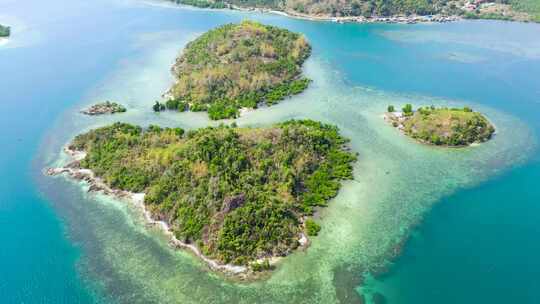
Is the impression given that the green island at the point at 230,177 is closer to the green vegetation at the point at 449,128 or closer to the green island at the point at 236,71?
the green vegetation at the point at 449,128

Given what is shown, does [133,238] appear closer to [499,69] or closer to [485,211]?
[485,211]

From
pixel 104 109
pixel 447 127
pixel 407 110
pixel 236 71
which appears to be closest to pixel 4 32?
pixel 104 109

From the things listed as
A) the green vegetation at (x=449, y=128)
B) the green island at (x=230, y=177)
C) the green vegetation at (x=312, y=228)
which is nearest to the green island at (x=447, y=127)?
the green vegetation at (x=449, y=128)

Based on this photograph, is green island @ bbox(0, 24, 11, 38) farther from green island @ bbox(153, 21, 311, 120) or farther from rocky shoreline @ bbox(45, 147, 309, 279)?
rocky shoreline @ bbox(45, 147, 309, 279)

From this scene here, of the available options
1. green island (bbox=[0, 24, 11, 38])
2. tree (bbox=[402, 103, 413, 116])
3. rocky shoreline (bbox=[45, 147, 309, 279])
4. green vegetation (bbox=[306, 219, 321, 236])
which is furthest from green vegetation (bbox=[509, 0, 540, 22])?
green island (bbox=[0, 24, 11, 38])

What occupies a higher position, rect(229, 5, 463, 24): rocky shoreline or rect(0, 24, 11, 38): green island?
rect(229, 5, 463, 24): rocky shoreline

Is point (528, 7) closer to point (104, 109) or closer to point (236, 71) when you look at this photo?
point (236, 71)
